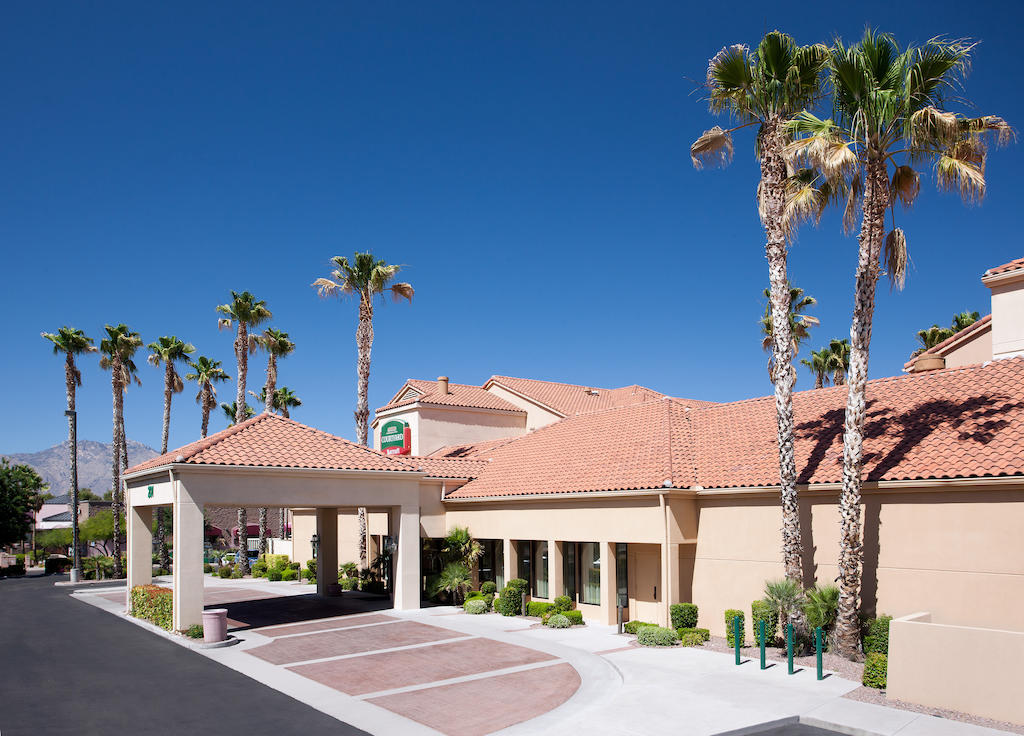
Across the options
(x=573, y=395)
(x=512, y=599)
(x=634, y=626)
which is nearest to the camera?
(x=634, y=626)

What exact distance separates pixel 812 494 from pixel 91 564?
158 feet

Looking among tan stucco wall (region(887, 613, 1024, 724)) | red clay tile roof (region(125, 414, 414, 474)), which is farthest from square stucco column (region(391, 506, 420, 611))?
tan stucco wall (region(887, 613, 1024, 724))

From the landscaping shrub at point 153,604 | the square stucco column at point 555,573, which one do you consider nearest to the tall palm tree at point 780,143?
the square stucco column at point 555,573

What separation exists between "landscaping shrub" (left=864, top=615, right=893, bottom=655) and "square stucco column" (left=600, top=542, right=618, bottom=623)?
24.2ft

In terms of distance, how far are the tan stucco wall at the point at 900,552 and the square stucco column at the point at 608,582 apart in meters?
2.41

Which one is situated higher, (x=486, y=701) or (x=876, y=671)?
(x=876, y=671)

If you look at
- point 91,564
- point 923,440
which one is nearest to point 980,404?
point 923,440

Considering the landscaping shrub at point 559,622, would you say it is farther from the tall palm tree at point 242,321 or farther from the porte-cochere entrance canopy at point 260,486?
the tall palm tree at point 242,321

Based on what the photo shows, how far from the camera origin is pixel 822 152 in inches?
634

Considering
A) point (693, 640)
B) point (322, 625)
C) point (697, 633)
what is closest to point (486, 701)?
point (693, 640)

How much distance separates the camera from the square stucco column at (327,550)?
104 feet

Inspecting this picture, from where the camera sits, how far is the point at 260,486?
23.3 m

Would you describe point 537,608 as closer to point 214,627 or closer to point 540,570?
point 540,570

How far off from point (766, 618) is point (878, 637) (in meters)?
2.53
